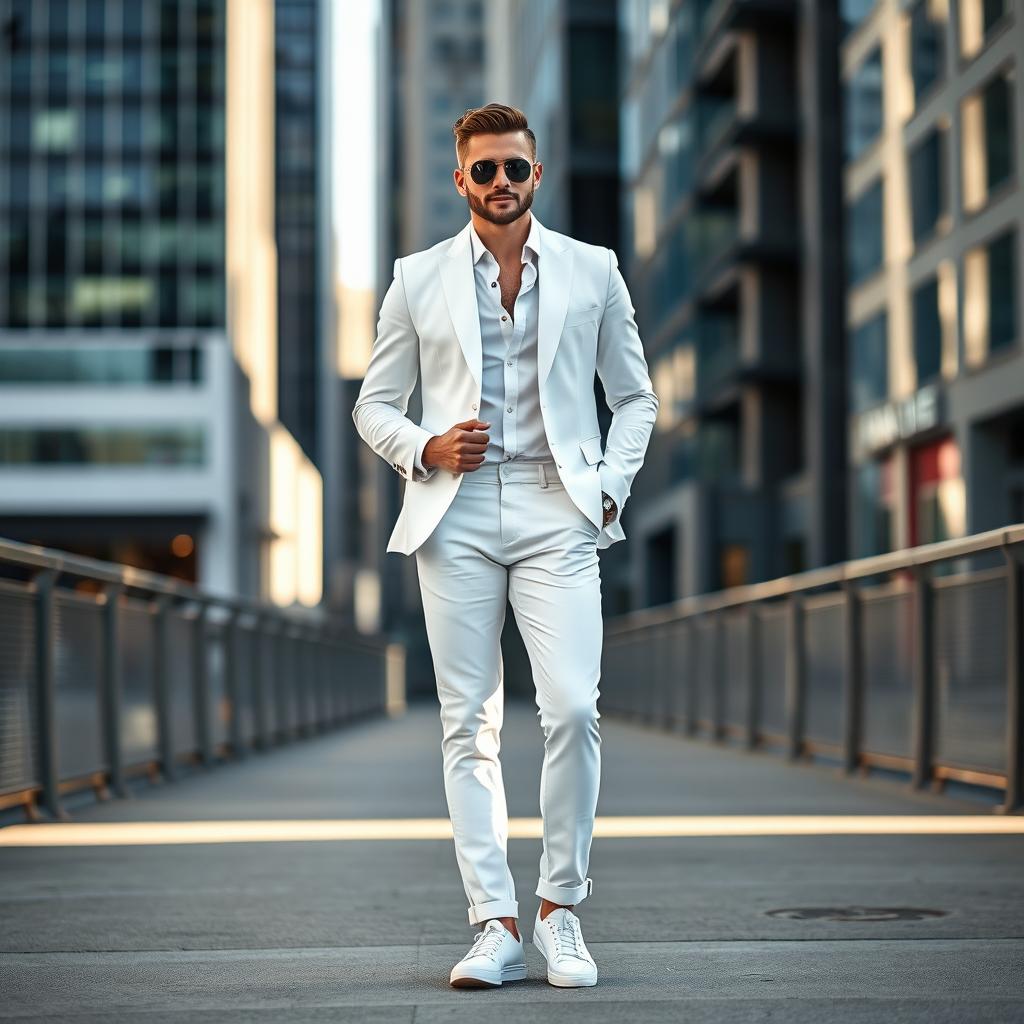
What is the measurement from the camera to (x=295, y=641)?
57.7 ft

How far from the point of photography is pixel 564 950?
3.98 meters

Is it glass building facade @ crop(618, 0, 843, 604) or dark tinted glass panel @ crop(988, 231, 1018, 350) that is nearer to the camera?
dark tinted glass panel @ crop(988, 231, 1018, 350)

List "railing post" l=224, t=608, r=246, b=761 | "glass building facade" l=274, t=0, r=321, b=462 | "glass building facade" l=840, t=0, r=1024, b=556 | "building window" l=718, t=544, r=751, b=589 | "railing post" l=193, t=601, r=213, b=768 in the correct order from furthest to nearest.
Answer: "glass building facade" l=274, t=0, r=321, b=462 → "building window" l=718, t=544, r=751, b=589 → "glass building facade" l=840, t=0, r=1024, b=556 → "railing post" l=224, t=608, r=246, b=761 → "railing post" l=193, t=601, r=213, b=768

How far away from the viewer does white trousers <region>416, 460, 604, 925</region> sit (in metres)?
4.04

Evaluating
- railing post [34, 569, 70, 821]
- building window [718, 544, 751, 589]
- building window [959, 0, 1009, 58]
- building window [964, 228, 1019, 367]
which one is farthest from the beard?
building window [718, 544, 751, 589]

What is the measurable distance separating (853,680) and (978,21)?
21158mm

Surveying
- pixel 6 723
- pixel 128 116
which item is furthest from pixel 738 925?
pixel 128 116

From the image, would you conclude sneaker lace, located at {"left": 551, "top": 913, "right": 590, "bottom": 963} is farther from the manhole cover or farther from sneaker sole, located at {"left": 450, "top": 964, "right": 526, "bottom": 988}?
the manhole cover

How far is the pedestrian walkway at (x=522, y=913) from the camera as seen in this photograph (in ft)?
12.4

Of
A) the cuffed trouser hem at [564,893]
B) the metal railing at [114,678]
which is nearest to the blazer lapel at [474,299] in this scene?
the cuffed trouser hem at [564,893]

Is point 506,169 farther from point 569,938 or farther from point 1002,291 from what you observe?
point 1002,291

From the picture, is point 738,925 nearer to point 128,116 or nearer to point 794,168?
point 794,168

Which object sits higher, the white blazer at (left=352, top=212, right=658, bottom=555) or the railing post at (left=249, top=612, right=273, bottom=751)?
the white blazer at (left=352, top=212, right=658, bottom=555)

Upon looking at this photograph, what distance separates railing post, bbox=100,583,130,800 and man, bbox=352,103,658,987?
5.58 meters
